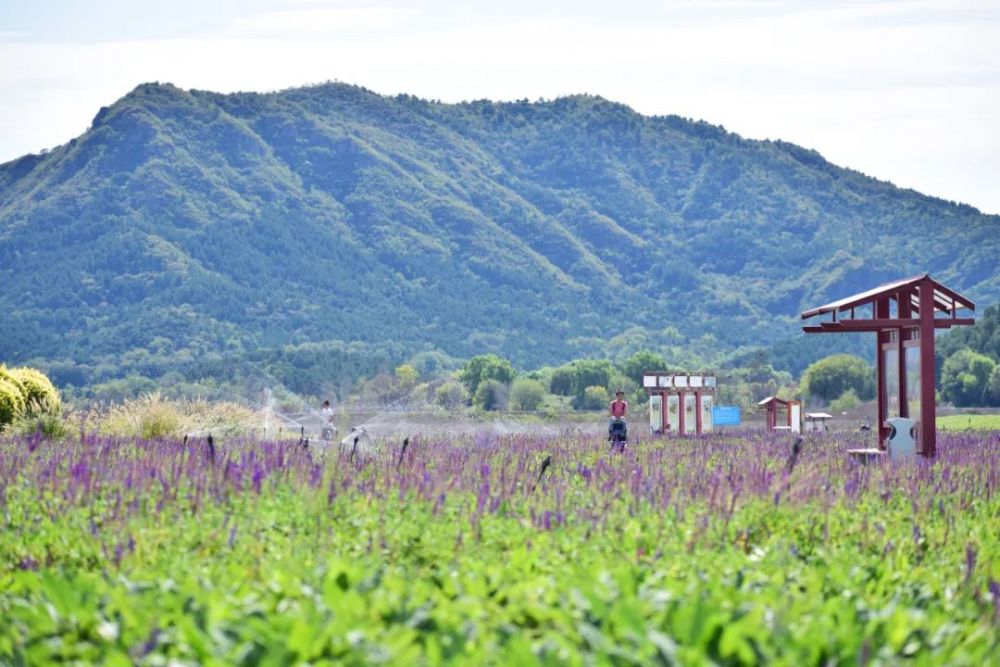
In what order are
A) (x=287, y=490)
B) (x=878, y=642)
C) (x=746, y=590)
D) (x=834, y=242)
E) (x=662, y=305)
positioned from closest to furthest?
(x=878, y=642), (x=746, y=590), (x=287, y=490), (x=662, y=305), (x=834, y=242)

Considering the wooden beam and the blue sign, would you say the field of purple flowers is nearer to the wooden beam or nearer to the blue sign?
the wooden beam

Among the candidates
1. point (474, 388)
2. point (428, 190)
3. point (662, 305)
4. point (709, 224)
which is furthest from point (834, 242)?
point (474, 388)

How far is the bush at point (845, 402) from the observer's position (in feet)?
211

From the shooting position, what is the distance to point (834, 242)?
594ft

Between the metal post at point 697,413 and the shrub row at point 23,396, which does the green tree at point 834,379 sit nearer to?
the metal post at point 697,413

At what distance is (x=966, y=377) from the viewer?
65.8m

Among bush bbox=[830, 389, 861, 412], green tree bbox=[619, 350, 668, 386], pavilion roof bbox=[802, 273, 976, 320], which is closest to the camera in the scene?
pavilion roof bbox=[802, 273, 976, 320]

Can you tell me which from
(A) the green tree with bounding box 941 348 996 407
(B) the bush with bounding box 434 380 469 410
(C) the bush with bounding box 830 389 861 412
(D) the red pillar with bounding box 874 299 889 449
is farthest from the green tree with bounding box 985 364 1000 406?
(D) the red pillar with bounding box 874 299 889 449

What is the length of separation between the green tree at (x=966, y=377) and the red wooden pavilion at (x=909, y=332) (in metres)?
46.8

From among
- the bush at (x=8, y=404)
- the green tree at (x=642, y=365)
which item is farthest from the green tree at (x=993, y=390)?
the bush at (x=8, y=404)

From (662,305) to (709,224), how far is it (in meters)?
31.0

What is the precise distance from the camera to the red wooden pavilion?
18.0 m

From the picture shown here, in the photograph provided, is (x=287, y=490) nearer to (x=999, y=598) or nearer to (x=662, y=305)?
(x=999, y=598)

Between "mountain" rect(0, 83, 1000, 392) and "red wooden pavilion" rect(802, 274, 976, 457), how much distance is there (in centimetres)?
9348
